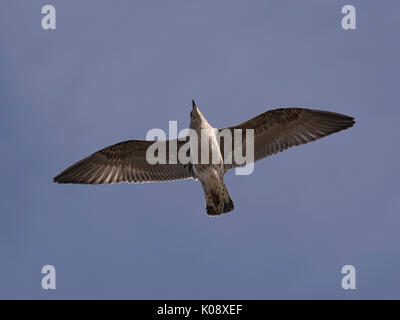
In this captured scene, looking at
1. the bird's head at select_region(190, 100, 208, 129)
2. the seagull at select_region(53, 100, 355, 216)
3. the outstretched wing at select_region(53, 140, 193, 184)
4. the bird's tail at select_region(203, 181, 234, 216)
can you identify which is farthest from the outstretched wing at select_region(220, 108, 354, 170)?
the outstretched wing at select_region(53, 140, 193, 184)

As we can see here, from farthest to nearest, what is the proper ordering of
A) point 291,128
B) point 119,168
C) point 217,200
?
point 119,168
point 291,128
point 217,200

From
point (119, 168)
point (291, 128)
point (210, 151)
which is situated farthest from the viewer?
point (119, 168)

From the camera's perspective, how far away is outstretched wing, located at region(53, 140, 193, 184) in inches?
550

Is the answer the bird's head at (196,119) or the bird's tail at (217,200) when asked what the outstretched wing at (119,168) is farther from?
the bird's head at (196,119)

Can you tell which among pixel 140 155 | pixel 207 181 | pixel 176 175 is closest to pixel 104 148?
pixel 140 155

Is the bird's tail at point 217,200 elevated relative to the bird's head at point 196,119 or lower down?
lower down

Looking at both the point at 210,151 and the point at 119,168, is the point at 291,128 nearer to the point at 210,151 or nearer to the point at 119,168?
the point at 210,151

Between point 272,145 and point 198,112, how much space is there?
6.41ft

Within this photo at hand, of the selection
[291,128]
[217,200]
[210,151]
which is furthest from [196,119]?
[291,128]

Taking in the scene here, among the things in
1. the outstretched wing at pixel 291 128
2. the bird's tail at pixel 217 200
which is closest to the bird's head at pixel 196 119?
the outstretched wing at pixel 291 128

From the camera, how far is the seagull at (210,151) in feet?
42.1

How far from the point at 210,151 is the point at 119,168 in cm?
273

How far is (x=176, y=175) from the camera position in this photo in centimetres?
1397

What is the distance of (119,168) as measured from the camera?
1421 centimetres
